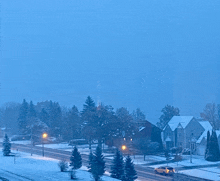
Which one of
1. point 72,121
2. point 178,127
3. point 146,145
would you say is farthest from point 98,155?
point 72,121

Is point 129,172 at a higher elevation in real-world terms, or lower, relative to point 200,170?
higher

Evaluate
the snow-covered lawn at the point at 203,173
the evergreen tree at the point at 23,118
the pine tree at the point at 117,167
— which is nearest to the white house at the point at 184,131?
the snow-covered lawn at the point at 203,173

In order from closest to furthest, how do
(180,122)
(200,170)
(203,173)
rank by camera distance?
(203,173), (200,170), (180,122)

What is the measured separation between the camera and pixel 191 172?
38.2m

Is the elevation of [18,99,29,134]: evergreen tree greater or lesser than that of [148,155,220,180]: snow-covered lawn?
greater

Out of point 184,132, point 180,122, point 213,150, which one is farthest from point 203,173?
point 180,122

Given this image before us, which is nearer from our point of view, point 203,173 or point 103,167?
point 103,167

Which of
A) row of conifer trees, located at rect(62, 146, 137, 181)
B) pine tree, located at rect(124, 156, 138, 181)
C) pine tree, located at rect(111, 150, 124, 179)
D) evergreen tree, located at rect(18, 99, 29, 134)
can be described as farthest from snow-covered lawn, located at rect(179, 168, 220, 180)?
evergreen tree, located at rect(18, 99, 29, 134)

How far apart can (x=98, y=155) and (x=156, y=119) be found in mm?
75067

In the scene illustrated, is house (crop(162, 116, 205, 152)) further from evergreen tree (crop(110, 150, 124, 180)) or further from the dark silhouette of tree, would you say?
evergreen tree (crop(110, 150, 124, 180))

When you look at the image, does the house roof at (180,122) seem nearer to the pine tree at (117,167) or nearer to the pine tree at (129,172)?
the pine tree at (117,167)

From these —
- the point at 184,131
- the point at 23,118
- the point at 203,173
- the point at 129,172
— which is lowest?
the point at 203,173

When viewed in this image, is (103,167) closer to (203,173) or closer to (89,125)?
(203,173)

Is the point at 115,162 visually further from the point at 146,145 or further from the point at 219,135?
the point at 219,135
